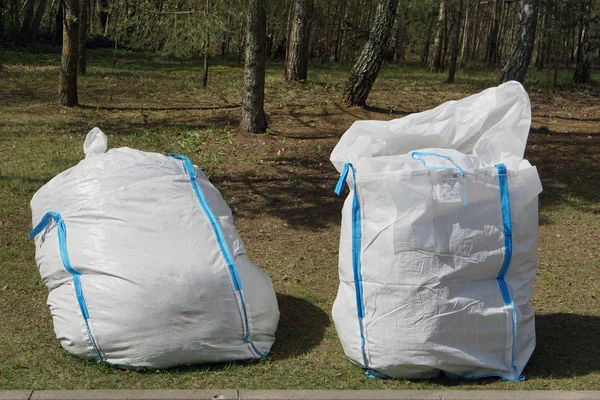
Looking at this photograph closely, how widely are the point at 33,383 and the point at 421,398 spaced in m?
2.01

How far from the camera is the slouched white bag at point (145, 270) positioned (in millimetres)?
3811

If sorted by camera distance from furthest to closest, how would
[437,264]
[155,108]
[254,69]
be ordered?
[155,108]
[254,69]
[437,264]

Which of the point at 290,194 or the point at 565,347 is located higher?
the point at 290,194

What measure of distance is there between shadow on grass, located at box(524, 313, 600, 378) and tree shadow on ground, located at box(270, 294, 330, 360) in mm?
1287

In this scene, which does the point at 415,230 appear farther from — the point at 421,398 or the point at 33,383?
the point at 33,383

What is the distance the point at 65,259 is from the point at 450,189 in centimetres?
218

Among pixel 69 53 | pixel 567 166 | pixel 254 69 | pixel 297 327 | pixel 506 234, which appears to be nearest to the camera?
pixel 506 234

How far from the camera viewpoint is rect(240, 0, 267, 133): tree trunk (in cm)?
846

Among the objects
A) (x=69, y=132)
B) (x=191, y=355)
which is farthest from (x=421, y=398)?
(x=69, y=132)

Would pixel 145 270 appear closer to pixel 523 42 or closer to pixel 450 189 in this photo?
pixel 450 189

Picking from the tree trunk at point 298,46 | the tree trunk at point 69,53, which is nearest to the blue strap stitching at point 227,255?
the tree trunk at point 69,53

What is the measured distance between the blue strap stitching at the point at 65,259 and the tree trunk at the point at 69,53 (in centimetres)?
647

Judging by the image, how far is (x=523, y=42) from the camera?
33.5ft

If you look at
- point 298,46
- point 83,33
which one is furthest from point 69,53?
point 298,46
